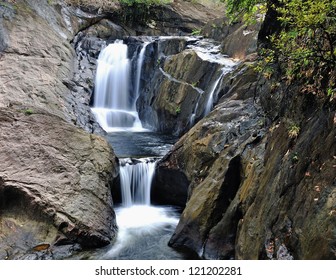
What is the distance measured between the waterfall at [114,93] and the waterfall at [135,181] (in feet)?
21.5

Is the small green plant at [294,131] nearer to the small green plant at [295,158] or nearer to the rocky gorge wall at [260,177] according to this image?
the rocky gorge wall at [260,177]

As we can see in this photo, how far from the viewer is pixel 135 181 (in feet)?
30.0

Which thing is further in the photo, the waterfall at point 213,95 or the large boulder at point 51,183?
the waterfall at point 213,95

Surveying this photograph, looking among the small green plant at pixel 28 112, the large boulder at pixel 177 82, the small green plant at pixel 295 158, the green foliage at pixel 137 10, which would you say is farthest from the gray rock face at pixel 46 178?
the green foliage at pixel 137 10

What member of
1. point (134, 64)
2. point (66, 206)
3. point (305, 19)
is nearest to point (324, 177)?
point (305, 19)

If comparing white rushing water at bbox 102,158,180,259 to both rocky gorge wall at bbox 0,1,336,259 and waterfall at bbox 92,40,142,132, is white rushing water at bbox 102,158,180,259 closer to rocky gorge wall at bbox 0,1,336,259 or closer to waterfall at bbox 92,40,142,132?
rocky gorge wall at bbox 0,1,336,259

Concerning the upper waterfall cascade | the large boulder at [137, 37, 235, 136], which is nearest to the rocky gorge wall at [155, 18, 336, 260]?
the large boulder at [137, 37, 235, 136]

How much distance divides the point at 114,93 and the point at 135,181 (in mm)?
9093

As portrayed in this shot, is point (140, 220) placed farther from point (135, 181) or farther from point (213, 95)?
point (213, 95)

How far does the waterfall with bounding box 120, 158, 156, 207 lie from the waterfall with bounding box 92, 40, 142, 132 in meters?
6.54

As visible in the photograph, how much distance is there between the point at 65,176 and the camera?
7082 mm

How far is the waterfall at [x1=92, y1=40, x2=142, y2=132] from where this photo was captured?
52.7 ft

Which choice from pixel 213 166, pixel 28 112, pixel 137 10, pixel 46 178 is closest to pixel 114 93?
pixel 137 10

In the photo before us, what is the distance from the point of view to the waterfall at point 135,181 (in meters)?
8.99
